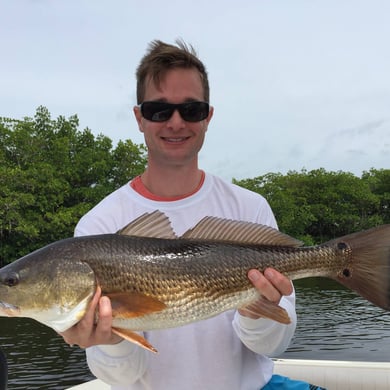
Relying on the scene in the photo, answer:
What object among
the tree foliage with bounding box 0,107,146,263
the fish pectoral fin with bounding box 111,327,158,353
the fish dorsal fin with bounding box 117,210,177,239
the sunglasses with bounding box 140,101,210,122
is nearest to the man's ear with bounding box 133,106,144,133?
the sunglasses with bounding box 140,101,210,122

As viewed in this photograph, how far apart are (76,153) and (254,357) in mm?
36013

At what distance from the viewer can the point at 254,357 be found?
2959mm

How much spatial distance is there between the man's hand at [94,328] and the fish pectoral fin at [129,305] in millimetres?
46

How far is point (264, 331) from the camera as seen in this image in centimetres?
272

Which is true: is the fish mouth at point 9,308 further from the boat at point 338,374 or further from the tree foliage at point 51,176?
the tree foliage at point 51,176

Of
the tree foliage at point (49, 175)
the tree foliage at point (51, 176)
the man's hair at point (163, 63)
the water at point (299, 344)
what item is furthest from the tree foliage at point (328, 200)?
the man's hair at point (163, 63)

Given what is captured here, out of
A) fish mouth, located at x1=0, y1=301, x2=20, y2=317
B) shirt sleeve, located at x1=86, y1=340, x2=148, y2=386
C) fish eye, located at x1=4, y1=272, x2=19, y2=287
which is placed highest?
fish eye, located at x1=4, y1=272, x2=19, y2=287

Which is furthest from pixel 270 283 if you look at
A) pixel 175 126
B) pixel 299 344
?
pixel 299 344

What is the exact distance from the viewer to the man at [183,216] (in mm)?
2725

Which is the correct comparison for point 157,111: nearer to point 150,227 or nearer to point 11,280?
point 150,227

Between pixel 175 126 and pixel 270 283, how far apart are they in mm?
1033

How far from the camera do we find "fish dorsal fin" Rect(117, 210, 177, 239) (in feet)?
8.36

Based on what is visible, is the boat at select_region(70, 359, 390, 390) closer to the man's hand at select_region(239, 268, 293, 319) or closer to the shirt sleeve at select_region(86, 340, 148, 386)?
the shirt sleeve at select_region(86, 340, 148, 386)

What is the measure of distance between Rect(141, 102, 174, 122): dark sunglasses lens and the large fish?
63 centimetres
